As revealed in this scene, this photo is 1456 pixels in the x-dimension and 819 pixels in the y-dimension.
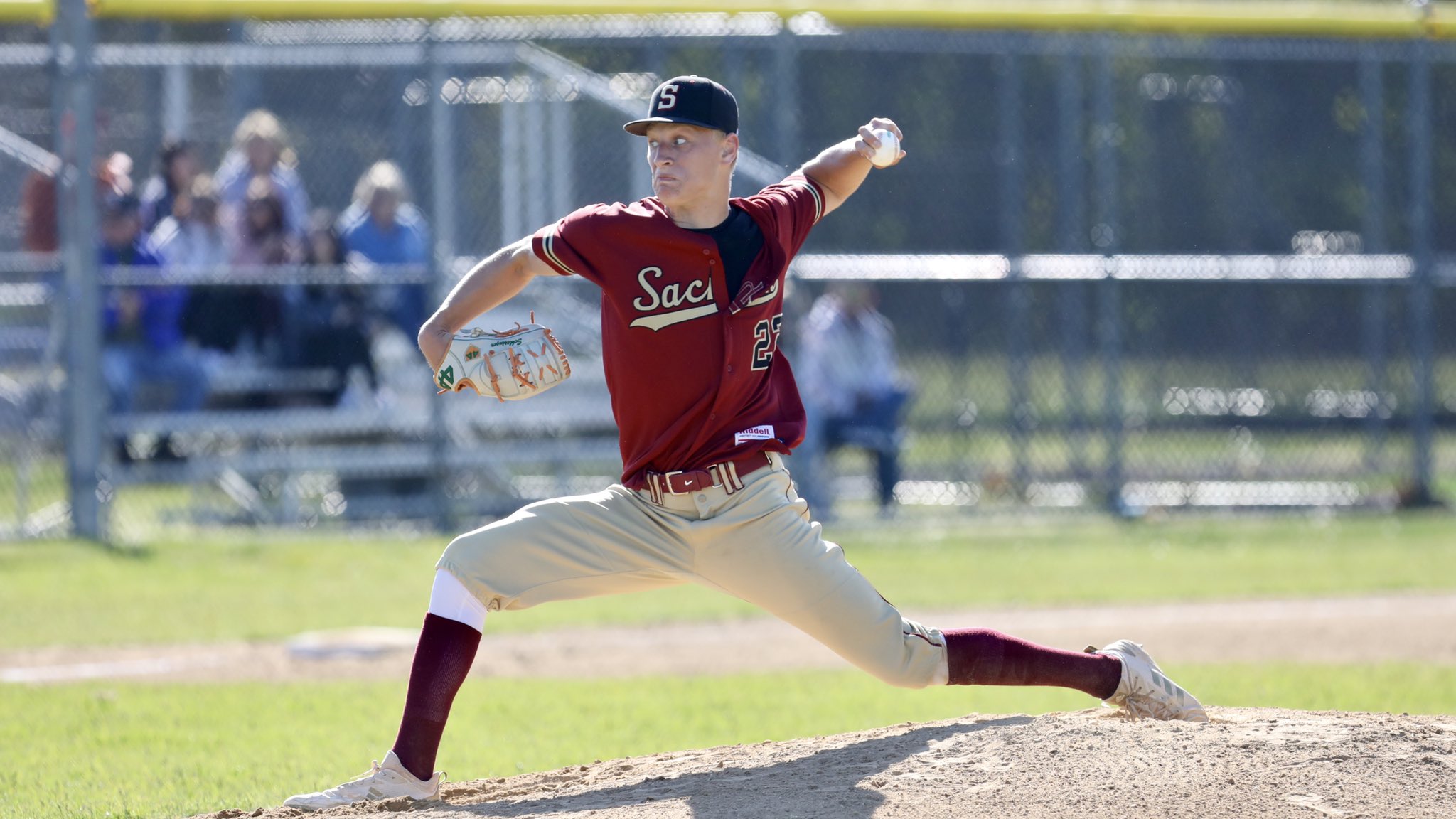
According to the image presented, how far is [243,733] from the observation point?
5.19m

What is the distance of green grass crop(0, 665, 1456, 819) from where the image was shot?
4434 mm

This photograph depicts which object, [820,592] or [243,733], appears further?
[243,733]

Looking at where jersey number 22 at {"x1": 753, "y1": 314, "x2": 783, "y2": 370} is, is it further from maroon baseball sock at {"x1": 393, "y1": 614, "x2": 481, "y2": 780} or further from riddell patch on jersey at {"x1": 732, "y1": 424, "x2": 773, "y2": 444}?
maroon baseball sock at {"x1": 393, "y1": 614, "x2": 481, "y2": 780}

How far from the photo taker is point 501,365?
3.76 m

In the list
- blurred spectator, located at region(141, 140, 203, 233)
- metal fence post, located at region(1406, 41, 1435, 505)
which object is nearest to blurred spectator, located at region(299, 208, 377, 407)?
blurred spectator, located at region(141, 140, 203, 233)

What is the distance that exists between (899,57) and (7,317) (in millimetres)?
7655

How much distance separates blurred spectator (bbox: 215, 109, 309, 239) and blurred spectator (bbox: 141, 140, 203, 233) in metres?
0.26

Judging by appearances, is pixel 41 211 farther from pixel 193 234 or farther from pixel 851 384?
pixel 851 384

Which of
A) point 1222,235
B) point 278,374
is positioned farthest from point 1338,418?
point 278,374

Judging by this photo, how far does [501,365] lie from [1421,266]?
8.48 m

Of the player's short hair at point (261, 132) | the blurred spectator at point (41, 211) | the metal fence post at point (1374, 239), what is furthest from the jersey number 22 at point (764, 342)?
the metal fence post at point (1374, 239)

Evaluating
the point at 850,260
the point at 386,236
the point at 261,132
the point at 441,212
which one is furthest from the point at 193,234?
the point at 850,260

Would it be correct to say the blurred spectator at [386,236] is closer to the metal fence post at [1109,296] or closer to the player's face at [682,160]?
the metal fence post at [1109,296]

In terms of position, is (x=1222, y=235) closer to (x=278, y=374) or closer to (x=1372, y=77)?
(x=1372, y=77)
